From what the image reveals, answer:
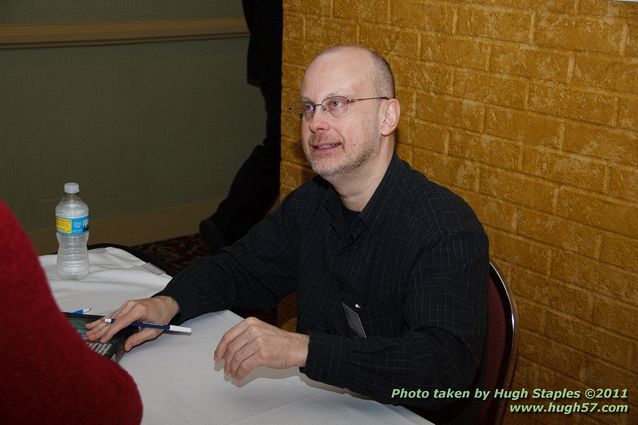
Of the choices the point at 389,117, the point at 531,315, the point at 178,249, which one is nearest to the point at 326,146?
the point at 389,117

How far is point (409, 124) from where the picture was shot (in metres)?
2.71

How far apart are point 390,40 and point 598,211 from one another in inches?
33.2

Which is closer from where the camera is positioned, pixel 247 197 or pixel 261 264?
pixel 261 264

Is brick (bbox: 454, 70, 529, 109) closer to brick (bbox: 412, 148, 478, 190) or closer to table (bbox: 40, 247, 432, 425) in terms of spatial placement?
brick (bbox: 412, 148, 478, 190)

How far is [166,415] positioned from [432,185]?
0.78 metres

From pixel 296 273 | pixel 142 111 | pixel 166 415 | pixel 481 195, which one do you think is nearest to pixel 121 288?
pixel 296 273

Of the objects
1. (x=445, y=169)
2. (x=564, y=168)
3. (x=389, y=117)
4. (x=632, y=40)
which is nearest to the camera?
(x=389, y=117)

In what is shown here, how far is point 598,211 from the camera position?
2.25 meters

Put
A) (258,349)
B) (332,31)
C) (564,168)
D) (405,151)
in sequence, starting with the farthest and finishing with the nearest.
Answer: (332,31) → (405,151) → (564,168) → (258,349)

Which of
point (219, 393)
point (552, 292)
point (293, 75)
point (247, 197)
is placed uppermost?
point (293, 75)

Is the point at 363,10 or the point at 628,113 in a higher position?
the point at 363,10

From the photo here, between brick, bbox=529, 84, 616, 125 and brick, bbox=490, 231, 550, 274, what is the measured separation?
38cm

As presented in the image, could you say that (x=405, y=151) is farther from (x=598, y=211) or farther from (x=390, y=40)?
(x=598, y=211)

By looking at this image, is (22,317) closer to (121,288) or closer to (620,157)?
(121,288)
